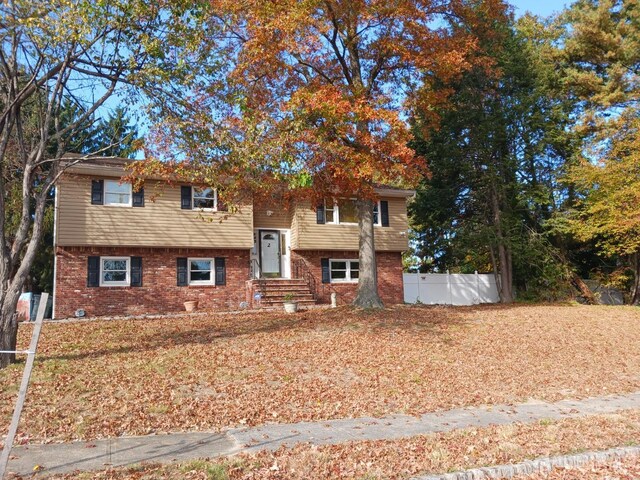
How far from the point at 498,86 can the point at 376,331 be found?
16911mm

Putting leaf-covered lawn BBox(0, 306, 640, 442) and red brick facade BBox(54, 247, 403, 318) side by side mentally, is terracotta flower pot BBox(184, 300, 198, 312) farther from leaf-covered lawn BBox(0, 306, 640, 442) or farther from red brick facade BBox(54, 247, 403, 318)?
leaf-covered lawn BBox(0, 306, 640, 442)

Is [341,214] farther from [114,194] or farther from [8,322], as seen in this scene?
[8,322]

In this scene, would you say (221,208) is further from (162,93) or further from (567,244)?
(567,244)

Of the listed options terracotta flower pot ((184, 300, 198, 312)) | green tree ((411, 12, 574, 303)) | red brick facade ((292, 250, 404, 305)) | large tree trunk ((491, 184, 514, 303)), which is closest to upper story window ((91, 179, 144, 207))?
terracotta flower pot ((184, 300, 198, 312))

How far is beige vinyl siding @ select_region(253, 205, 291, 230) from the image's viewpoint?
70.0 ft

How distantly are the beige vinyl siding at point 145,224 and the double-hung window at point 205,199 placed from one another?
0.49 m

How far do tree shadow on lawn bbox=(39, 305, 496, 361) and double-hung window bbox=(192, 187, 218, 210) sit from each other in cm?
549

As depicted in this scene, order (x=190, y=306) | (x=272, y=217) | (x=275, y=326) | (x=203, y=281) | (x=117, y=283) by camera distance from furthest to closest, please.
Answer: (x=272, y=217), (x=203, y=281), (x=190, y=306), (x=117, y=283), (x=275, y=326)

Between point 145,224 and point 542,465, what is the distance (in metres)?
16.0

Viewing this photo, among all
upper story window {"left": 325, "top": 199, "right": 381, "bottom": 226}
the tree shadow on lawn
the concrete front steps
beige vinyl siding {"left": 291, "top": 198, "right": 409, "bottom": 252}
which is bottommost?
the tree shadow on lawn

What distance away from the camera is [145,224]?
60.6 feet

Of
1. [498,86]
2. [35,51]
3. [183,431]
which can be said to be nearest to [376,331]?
[183,431]

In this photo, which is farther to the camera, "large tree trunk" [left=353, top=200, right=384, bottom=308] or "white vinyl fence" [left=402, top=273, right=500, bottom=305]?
"white vinyl fence" [left=402, top=273, right=500, bottom=305]

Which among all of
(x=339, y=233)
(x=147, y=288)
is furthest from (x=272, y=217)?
(x=147, y=288)
